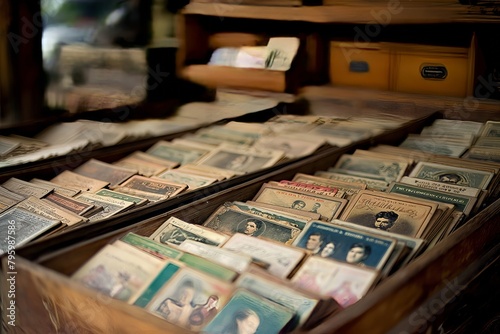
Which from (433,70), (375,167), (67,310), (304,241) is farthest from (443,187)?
(67,310)

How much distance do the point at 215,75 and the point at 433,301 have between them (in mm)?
1778

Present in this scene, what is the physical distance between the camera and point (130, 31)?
2980 mm

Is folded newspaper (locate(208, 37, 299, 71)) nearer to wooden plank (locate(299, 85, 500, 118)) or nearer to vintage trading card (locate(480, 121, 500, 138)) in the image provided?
wooden plank (locate(299, 85, 500, 118))

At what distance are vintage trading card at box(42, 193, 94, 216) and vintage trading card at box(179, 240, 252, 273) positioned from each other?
476mm

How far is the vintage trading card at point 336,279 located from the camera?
168 cm

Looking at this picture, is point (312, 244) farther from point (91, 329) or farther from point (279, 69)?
point (279, 69)

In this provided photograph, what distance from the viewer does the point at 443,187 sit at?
96.3 inches

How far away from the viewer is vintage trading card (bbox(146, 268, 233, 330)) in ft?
5.12

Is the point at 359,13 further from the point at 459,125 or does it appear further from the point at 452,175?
the point at 452,175

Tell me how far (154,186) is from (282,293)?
1069 mm

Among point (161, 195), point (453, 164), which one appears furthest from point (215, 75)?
point (453, 164)

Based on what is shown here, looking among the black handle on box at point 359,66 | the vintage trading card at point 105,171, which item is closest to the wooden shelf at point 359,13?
the black handle on box at point 359,66

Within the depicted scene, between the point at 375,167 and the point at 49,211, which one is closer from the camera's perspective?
the point at 49,211

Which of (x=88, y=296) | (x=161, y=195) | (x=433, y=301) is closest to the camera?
(x=88, y=296)
